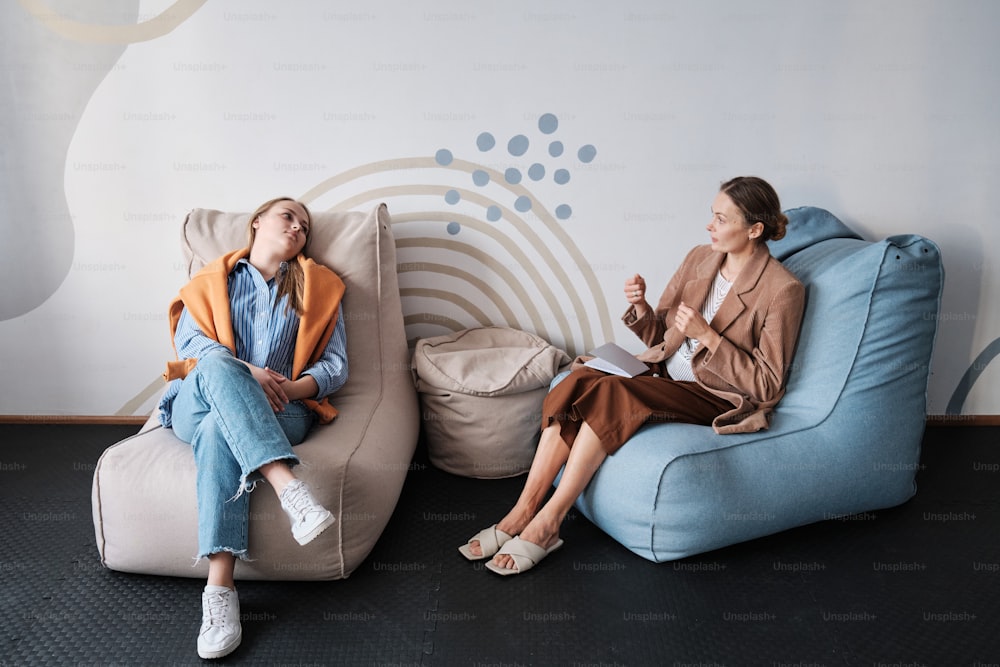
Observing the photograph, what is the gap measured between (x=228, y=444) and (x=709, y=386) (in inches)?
56.8

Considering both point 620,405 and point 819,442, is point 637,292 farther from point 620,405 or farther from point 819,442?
point 819,442


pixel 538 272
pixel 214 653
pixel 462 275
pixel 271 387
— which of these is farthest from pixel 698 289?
pixel 214 653

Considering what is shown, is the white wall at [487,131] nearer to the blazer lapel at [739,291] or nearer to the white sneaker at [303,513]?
the blazer lapel at [739,291]

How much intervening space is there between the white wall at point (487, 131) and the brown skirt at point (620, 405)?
0.69 metres

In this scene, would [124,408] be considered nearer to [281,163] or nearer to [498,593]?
[281,163]

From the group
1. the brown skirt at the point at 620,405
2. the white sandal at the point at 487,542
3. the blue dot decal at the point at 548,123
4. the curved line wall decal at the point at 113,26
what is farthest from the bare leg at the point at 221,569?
the curved line wall decal at the point at 113,26

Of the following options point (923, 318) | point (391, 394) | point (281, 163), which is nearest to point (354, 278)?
point (391, 394)

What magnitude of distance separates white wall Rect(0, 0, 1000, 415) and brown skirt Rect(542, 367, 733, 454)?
2.25 feet

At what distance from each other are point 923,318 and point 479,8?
185cm

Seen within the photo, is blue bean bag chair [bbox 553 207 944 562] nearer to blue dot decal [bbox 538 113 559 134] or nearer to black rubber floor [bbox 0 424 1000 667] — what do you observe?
black rubber floor [bbox 0 424 1000 667]

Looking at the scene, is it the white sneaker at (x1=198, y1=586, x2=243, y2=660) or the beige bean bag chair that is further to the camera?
the beige bean bag chair

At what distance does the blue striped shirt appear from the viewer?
227 cm

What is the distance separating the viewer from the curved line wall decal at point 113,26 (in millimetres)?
2732

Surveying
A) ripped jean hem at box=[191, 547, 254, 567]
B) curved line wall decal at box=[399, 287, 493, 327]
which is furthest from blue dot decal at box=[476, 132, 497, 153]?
ripped jean hem at box=[191, 547, 254, 567]
